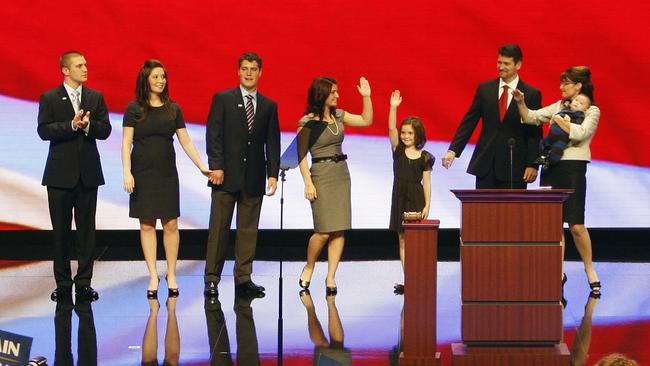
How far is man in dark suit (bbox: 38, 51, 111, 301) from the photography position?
7488 millimetres

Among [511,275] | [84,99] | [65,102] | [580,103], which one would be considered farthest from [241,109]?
[511,275]

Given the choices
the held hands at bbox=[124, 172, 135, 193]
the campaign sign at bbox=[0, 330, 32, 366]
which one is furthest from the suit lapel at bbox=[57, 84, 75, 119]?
the campaign sign at bbox=[0, 330, 32, 366]

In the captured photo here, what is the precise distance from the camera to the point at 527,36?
947 cm

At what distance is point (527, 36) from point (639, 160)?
1.28 meters

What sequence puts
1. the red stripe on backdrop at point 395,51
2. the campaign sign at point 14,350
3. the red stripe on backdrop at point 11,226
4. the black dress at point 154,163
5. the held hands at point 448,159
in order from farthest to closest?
the red stripe on backdrop at point 11,226 < the red stripe on backdrop at point 395,51 < the held hands at point 448,159 < the black dress at point 154,163 < the campaign sign at point 14,350

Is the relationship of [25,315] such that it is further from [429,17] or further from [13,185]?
[429,17]

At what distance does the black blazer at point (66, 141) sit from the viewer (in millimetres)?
7484

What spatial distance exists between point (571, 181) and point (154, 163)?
2.58 meters

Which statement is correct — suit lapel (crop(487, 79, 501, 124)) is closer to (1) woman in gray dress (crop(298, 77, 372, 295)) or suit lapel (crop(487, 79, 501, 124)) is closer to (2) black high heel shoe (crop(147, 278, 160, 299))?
(1) woman in gray dress (crop(298, 77, 372, 295))

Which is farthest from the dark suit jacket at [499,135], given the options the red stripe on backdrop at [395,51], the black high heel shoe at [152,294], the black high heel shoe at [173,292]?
the black high heel shoe at [152,294]

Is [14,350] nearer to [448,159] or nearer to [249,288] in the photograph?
[249,288]

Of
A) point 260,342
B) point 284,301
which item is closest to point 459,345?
point 260,342

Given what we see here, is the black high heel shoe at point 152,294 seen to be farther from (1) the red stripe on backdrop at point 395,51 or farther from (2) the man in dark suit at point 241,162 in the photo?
(1) the red stripe on backdrop at point 395,51

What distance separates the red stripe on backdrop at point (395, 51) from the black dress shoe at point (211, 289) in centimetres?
207
